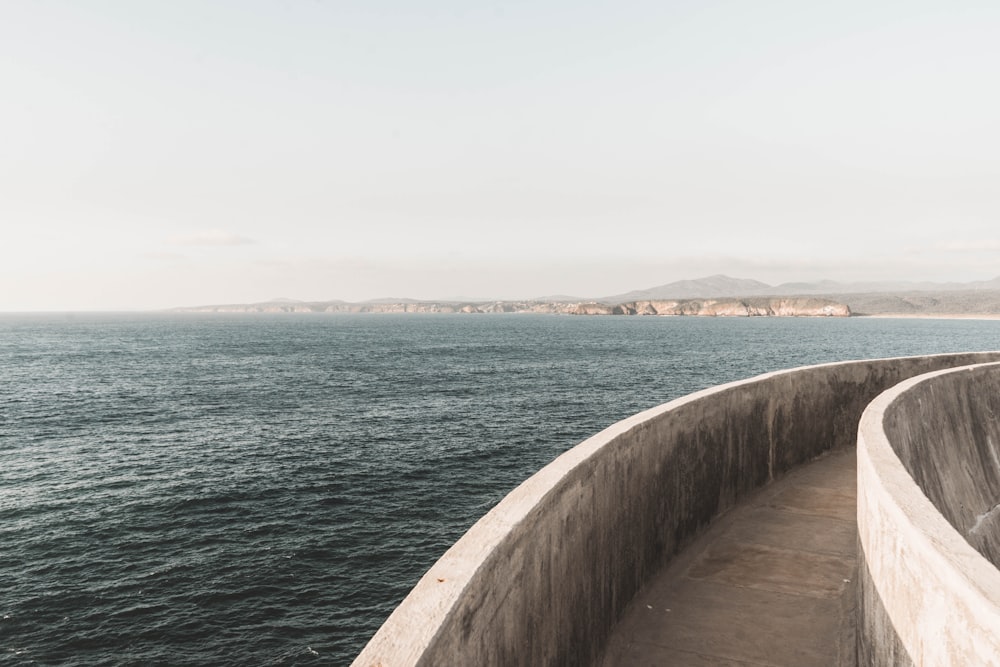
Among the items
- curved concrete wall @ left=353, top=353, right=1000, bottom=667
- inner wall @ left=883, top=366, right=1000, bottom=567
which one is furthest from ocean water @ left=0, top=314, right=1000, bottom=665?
inner wall @ left=883, top=366, right=1000, bottom=567

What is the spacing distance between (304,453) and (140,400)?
20.5 m

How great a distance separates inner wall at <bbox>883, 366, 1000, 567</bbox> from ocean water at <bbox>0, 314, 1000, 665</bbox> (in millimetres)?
11025

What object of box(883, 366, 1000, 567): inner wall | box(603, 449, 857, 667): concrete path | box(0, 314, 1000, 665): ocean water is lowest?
box(0, 314, 1000, 665): ocean water

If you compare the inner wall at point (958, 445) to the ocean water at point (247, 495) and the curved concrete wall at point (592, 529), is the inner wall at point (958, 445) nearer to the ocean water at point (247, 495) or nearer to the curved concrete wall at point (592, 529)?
the curved concrete wall at point (592, 529)

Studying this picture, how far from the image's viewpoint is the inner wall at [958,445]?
200 inches

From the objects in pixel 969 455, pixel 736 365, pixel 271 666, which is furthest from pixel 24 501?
pixel 736 365

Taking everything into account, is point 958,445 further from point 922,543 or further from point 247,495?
point 247,495

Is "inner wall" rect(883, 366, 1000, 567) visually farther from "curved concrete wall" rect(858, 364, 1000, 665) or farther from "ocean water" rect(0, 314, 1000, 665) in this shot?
"ocean water" rect(0, 314, 1000, 665)

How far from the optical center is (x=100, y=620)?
45.4 ft

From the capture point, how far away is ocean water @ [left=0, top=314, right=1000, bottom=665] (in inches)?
537

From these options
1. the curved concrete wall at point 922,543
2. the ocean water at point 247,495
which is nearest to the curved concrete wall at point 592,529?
the curved concrete wall at point 922,543

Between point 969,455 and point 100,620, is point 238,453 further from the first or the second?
point 969,455

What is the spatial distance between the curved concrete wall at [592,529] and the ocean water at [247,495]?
975 cm

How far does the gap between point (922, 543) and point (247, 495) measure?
72.7 ft
